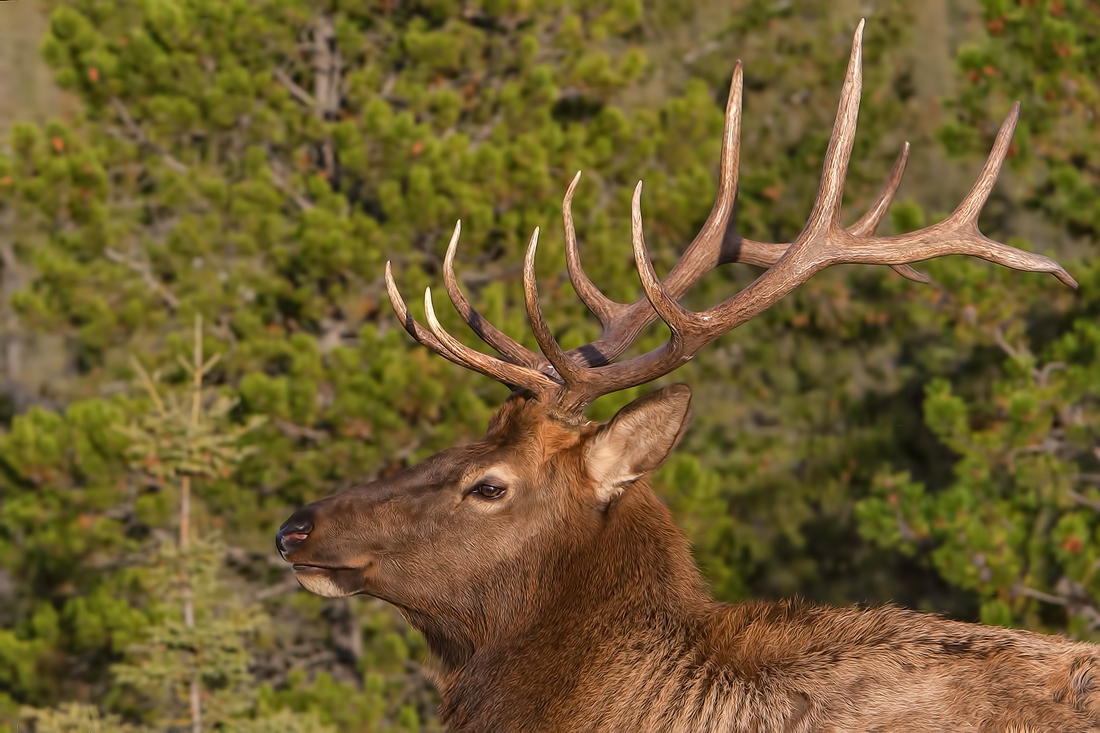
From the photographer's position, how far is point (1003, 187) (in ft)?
49.4

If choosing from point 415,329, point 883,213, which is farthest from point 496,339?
point 883,213

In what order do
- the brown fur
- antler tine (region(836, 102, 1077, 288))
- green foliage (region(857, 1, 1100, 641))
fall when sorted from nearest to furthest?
the brown fur
antler tine (region(836, 102, 1077, 288))
green foliage (region(857, 1, 1100, 641))

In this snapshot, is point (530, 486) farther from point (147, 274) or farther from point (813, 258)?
point (147, 274)

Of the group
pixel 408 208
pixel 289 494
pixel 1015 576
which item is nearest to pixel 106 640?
pixel 289 494

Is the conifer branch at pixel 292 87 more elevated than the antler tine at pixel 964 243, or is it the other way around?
the antler tine at pixel 964 243

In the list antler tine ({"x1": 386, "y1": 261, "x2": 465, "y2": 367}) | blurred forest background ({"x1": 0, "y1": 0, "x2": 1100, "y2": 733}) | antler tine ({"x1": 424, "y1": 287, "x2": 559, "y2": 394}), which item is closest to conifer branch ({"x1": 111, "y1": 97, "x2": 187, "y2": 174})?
blurred forest background ({"x1": 0, "y1": 0, "x2": 1100, "y2": 733})

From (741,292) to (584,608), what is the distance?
1020mm

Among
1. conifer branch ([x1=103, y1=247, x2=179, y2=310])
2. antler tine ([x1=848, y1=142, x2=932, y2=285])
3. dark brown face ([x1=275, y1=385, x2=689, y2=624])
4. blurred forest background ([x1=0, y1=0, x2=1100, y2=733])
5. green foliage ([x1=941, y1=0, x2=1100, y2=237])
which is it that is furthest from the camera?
conifer branch ([x1=103, y1=247, x2=179, y2=310])

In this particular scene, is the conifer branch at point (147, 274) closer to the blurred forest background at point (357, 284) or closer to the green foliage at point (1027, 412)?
the blurred forest background at point (357, 284)

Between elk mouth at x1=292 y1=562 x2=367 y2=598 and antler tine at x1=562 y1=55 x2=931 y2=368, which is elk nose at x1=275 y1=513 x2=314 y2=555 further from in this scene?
antler tine at x1=562 y1=55 x2=931 y2=368

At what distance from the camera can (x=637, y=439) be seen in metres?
3.71

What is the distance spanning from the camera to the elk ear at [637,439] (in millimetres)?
3643

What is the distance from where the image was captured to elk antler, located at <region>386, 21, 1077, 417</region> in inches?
143

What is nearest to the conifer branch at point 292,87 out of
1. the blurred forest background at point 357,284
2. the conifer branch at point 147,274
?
the blurred forest background at point 357,284
